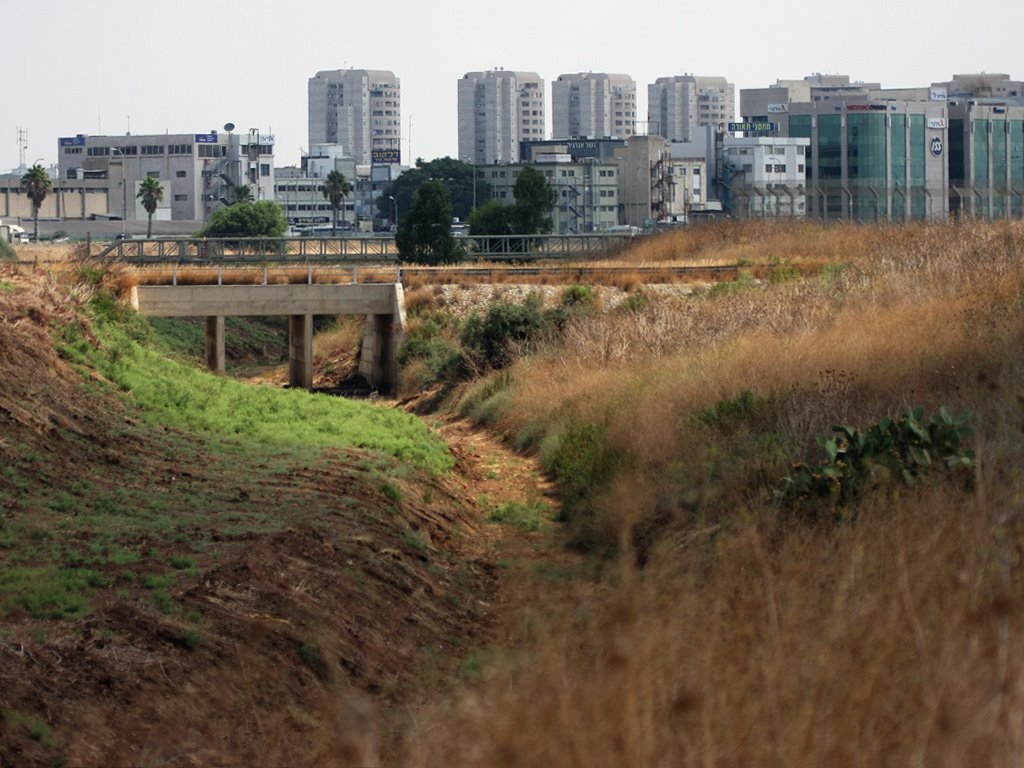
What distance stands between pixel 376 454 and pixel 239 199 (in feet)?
356

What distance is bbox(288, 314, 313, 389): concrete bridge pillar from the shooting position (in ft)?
149

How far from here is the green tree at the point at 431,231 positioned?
6147 cm

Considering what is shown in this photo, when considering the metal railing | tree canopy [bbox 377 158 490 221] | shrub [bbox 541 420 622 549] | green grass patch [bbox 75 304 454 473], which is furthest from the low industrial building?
shrub [bbox 541 420 622 549]

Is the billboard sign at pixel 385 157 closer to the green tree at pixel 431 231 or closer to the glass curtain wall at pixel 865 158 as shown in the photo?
the glass curtain wall at pixel 865 158

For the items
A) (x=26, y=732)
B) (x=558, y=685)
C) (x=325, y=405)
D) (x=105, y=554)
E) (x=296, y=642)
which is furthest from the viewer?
(x=325, y=405)

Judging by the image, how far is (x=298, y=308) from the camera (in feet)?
148

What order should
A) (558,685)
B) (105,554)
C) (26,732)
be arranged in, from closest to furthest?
(558,685) → (26,732) → (105,554)

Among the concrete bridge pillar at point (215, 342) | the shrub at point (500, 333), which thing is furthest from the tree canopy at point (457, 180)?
the shrub at point (500, 333)

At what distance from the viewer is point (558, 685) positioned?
531 centimetres

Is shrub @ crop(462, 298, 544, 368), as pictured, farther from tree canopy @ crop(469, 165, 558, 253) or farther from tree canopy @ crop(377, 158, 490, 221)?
tree canopy @ crop(377, 158, 490, 221)

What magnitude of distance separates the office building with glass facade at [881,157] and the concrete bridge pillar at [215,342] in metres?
57.3

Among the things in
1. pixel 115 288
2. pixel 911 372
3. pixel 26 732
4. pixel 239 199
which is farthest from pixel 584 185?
pixel 26 732

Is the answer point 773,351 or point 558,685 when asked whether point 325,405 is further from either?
point 558,685

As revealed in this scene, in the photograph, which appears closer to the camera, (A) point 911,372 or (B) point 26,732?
(B) point 26,732
